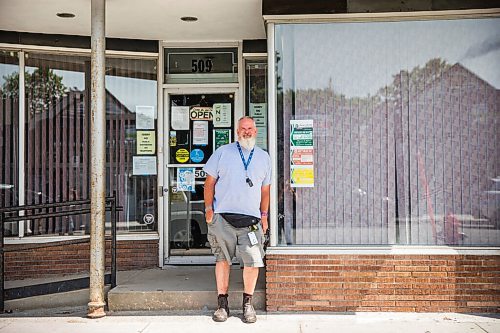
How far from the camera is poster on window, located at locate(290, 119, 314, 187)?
284 inches

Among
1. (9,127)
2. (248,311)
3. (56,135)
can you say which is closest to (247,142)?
(248,311)

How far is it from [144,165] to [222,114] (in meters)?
1.30

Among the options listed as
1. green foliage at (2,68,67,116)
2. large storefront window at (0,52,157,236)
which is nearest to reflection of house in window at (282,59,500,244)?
large storefront window at (0,52,157,236)

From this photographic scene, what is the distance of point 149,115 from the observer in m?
9.22

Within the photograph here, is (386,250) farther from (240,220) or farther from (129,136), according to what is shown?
(129,136)

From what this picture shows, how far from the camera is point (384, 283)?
22.9 ft

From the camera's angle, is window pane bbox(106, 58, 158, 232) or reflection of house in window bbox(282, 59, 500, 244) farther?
window pane bbox(106, 58, 158, 232)

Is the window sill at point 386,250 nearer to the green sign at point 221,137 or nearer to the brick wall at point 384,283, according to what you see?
the brick wall at point 384,283

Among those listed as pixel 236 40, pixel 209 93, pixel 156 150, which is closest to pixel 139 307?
pixel 156 150

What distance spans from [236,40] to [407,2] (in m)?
2.84

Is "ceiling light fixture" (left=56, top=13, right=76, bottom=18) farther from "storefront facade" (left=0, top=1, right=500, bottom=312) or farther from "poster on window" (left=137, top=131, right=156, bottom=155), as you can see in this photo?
"storefront facade" (left=0, top=1, right=500, bottom=312)

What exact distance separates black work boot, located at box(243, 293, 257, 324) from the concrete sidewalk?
65 millimetres

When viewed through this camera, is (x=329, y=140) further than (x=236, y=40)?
No

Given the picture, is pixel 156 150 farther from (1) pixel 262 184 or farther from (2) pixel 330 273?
(2) pixel 330 273
